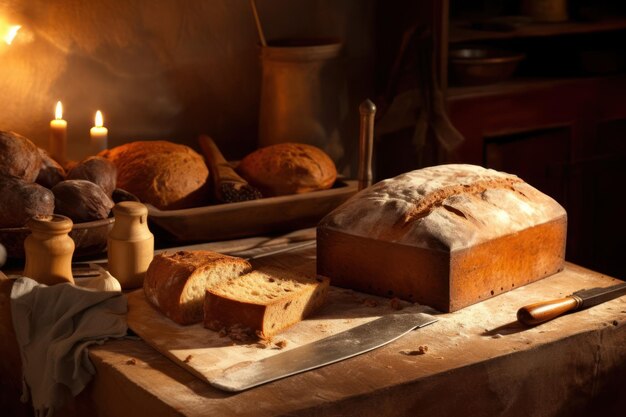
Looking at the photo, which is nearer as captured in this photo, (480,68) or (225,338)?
(225,338)

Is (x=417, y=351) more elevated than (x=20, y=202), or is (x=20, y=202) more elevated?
(x=20, y=202)

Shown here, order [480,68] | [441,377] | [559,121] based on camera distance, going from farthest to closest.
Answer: [559,121], [480,68], [441,377]

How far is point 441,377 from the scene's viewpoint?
75.9 inches

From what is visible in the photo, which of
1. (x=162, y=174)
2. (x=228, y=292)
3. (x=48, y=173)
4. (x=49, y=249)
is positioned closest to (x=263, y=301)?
(x=228, y=292)

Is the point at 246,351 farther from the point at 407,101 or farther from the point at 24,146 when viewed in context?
the point at 407,101

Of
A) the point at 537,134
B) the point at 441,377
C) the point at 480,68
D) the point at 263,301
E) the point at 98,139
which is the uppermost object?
the point at 480,68

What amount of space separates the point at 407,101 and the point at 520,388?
1598mm

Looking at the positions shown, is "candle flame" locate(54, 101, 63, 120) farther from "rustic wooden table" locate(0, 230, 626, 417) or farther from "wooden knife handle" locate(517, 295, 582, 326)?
"wooden knife handle" locate(517, 295, 582, 326)

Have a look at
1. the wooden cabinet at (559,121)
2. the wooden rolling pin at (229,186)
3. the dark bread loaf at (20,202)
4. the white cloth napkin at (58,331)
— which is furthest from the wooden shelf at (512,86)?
the white cloth napkin at (58,331)

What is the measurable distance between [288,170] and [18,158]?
2.28ft

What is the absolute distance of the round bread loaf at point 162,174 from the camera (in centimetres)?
263

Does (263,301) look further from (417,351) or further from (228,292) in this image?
(417,351)

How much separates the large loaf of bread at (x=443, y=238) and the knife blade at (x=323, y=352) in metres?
0.12

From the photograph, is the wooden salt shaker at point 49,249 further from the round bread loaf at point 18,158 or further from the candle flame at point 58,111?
the candle flame at point 58,111
